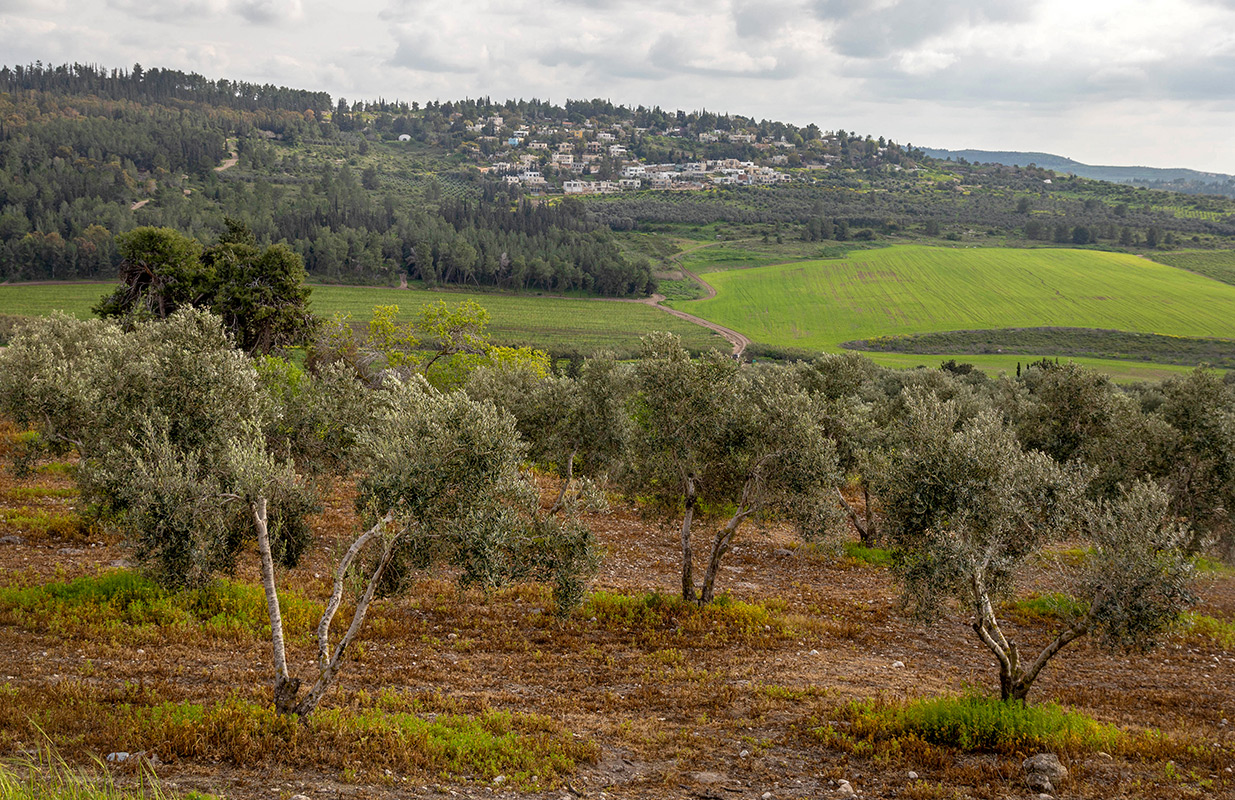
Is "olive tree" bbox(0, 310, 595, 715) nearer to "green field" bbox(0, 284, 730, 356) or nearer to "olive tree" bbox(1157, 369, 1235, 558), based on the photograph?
"olive tree" bbox(1157, 369, 1235, 558)

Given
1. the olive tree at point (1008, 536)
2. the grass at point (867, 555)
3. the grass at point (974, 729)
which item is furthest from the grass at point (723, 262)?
the grass at point (974, 729)

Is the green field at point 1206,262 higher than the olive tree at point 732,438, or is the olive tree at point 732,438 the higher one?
the green field at point 1206,262

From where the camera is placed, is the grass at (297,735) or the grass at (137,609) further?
the grass at (137,609)

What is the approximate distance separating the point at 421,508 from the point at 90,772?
27.1 feet

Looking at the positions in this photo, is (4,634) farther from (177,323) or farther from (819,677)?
(819,677)

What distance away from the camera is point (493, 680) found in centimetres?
2045

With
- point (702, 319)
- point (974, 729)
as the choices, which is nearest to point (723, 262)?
point (702, 319)

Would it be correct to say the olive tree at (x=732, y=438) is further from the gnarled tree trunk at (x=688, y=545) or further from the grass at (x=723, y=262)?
the grass at (x=723, y=262)

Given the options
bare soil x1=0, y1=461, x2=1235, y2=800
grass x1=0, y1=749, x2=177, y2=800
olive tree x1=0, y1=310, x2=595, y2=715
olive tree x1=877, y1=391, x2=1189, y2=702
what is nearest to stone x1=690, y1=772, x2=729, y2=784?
bare soil x1=0, y1=461, x2=1235, y2=800

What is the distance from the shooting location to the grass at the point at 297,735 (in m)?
15.1

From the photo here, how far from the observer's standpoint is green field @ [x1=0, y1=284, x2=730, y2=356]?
398ft

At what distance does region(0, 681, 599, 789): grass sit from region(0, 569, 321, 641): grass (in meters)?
4.08

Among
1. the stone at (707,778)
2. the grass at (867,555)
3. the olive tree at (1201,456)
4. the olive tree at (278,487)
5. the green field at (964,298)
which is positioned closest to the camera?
the olive tree at (278,487)

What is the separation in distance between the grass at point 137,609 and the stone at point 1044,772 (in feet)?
66.6
